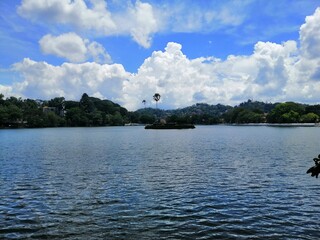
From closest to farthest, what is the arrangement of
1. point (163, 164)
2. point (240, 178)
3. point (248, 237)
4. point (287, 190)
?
1. point (248, 237)
2. point (287, 190)
3. point (240, 178)
4. point (163, 164)

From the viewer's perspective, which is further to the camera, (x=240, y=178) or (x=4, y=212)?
(x=240, y=178)

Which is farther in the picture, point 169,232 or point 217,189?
point 217,189

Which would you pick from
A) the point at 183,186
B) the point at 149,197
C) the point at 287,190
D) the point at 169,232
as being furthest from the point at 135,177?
the point at 169,232

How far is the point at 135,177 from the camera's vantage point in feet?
117

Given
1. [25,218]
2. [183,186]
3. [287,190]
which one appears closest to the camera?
[25,218]

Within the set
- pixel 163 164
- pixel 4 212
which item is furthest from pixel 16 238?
pixel 163 164

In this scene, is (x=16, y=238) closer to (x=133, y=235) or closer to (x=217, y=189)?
(x=133, y=235)

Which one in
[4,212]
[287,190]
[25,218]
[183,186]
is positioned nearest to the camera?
[25,218]

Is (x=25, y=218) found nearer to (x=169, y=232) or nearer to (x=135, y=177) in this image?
(x=169, y=232)

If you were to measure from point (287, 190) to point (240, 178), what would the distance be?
670cm

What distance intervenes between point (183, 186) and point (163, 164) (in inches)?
649

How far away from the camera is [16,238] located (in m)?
17.4

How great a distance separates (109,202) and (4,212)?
6.94 metres

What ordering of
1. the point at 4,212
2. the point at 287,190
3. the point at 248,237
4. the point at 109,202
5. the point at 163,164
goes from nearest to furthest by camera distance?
the point at 248,237 < the point at 4,212 < the point at 109,202 < the point at 287,190 < the point at 163,164
